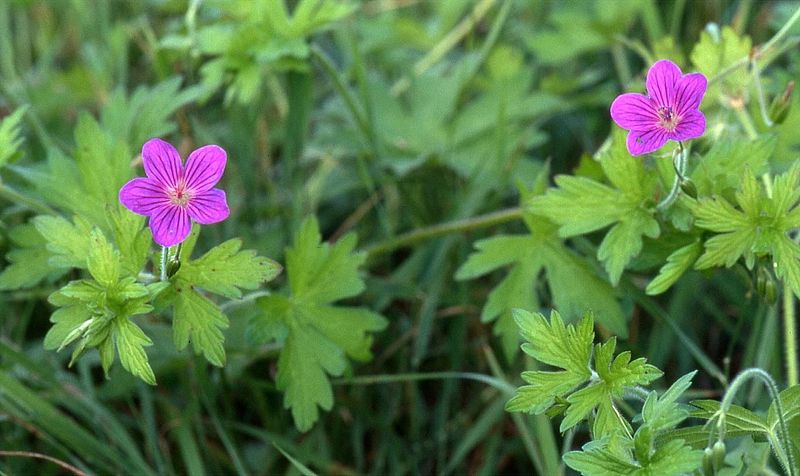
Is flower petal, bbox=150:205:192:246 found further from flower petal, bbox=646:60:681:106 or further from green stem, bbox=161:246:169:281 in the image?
flower petal, bbox=646:60:681:106

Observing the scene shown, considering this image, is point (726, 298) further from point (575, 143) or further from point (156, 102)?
point (156, 102)

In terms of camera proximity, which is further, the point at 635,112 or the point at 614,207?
the point at 614,207

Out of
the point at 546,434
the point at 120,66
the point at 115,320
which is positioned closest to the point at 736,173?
the point at 546,434

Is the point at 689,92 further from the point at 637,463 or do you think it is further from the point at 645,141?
the point at 637,463

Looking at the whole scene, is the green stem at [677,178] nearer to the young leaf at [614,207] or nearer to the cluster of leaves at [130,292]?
the young leaf at [614,207]

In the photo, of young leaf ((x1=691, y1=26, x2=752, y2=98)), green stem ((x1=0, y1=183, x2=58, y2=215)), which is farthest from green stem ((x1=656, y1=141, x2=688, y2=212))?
green stem ((x1=0, y1=183, x2=58, y2=215))

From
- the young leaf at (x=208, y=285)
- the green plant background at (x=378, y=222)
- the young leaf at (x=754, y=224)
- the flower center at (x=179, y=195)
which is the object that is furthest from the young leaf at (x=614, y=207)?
the flower center at (x=179, y=195)

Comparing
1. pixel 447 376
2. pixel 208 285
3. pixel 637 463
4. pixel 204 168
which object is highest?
pixel 204 168

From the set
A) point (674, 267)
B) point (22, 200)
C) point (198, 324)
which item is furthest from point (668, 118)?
point (22, 200)
